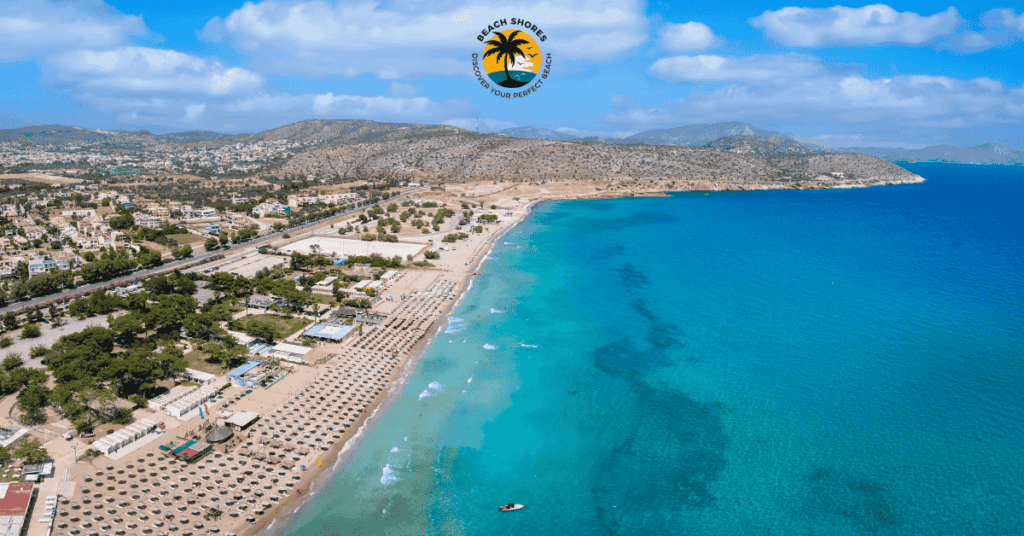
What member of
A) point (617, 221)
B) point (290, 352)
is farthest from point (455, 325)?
point (617, 221)

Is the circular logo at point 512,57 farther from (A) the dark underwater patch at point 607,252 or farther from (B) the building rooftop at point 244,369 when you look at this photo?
(A) the dark underwater patch at point 607,252

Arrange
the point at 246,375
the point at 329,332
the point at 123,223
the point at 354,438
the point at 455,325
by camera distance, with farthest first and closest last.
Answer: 1. the point at 123,223
2. the point at 455,325
3. the point at 329,332
4. the point at 246,375
5. the point at 354,438

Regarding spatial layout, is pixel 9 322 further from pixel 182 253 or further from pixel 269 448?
pixel 269 448

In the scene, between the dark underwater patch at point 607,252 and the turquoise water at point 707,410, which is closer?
the turquoise water at point 707,410

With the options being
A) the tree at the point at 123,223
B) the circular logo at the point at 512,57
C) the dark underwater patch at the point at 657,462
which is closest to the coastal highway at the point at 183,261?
the tree at the point at 123,223

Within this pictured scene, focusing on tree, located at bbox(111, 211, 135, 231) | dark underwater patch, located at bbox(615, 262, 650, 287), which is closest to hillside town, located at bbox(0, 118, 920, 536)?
tree, located at bbox(111, 211, 135, 231)

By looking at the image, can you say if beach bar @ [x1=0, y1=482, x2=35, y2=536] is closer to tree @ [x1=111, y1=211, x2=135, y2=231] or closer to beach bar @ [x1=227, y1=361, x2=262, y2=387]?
beach bar @ [x1=227, y1=361, x2=262, y2=387]
